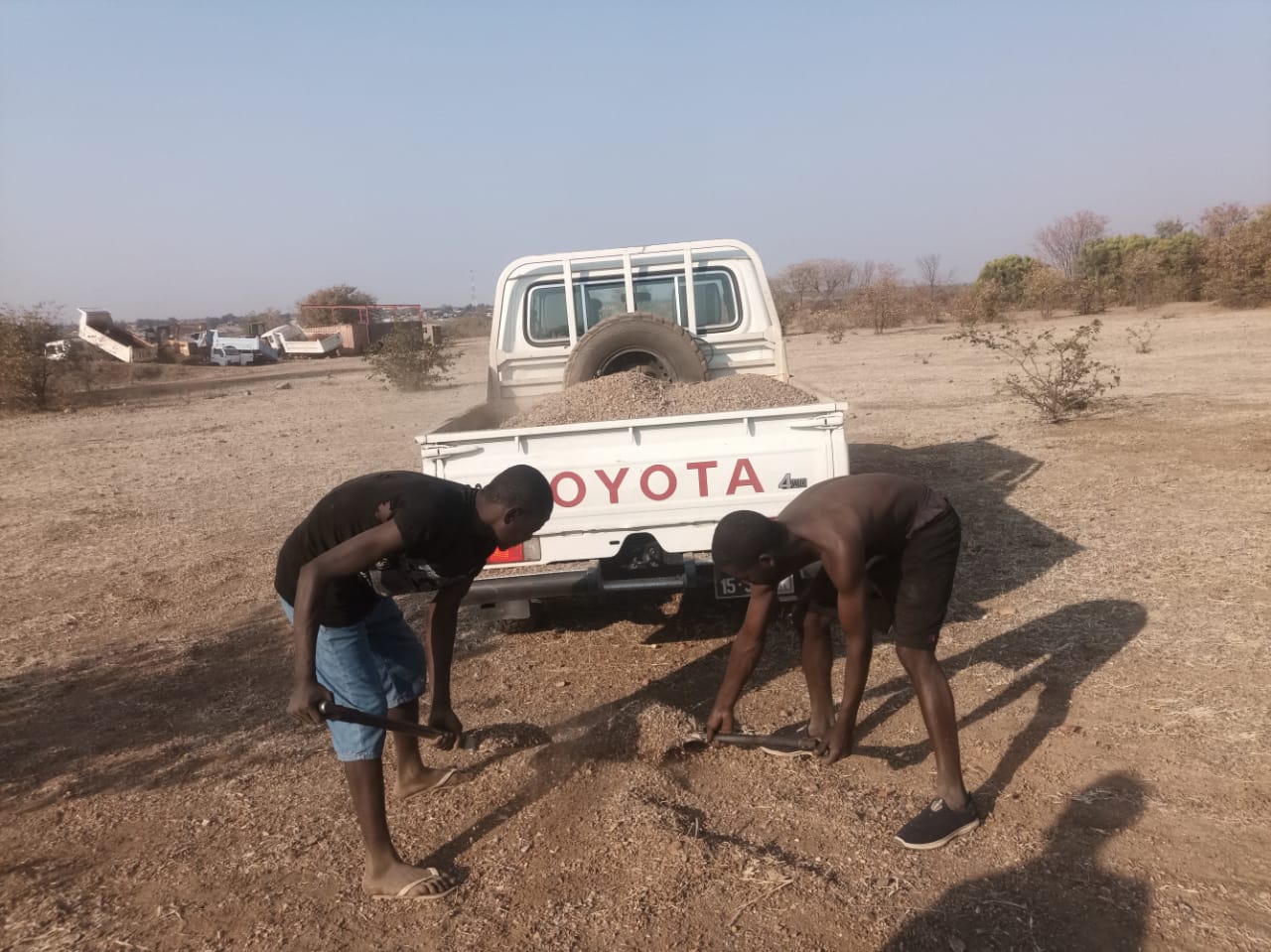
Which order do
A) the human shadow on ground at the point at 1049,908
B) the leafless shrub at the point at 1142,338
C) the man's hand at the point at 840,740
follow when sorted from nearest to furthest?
the human shadow on ground at the point at 1049,908 < the man's hand at the point at 840,740 < the leafless shrub at the point at 1142,338

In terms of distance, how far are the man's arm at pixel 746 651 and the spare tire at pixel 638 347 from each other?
2934 millimetres

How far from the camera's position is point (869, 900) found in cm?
264

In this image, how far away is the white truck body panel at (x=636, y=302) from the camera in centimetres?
674

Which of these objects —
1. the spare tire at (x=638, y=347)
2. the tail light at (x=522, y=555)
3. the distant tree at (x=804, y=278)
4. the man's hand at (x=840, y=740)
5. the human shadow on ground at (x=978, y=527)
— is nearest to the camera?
the man's hand at (x=840, y=740)

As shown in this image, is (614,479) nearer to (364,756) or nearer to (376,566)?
(376,566)

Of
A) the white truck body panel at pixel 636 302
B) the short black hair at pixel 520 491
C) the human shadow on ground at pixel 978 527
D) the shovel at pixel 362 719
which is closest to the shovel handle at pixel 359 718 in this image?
the shovel at pixel 362 719

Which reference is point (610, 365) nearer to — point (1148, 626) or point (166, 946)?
point (1148, 626)

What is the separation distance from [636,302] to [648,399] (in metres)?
1.83

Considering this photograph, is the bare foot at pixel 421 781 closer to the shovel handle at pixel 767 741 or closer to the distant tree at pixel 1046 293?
the shovel handle at pixel 767 741

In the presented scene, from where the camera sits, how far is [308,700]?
255 cm

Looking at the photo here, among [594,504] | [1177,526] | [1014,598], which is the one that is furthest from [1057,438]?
[594,504]

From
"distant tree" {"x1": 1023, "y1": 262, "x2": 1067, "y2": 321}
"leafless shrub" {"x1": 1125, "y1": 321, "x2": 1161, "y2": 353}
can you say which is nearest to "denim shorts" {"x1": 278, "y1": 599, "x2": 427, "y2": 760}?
"leafless shrub" {"x1": 1125, "y1": 321, "x2": 1161, "y2": 353}

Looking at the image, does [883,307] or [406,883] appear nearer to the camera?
[406,883]

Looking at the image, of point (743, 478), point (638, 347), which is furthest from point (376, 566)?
point (638, 347)
